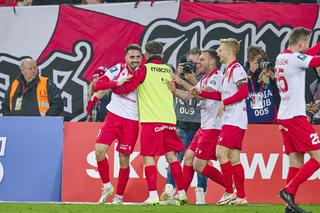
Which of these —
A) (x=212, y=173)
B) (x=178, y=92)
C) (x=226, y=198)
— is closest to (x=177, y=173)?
(x=212, y=173)

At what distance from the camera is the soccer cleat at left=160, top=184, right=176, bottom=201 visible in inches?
645

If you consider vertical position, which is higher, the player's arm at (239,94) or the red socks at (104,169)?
the player's arm at (239,94)

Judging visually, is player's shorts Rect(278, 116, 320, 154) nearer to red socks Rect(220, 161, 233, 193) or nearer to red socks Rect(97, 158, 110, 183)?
red socks Rect(220, 161, 233, 193)

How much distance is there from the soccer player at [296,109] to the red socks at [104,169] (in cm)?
307

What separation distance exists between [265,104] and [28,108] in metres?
3.92

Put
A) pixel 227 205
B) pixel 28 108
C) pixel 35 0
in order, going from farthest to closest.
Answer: pixel 35 0 < pixel 28 108 < pixel 227 205

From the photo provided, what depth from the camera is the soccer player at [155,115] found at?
15.9m

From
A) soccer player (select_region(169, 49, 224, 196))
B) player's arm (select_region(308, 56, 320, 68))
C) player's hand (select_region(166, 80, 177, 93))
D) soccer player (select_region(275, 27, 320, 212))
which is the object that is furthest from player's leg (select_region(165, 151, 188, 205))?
player's arm (select_region(308, 56, 320, 68))

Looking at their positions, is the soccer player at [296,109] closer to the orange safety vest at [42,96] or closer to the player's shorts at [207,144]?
the player's shorts at [207,144]

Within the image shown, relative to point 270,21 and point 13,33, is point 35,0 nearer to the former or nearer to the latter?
point 13,33

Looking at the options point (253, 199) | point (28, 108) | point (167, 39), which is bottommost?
point (253, 199)

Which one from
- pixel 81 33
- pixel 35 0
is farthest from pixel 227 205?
pixel 35 0

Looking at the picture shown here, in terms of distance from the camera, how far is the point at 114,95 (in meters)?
16.4

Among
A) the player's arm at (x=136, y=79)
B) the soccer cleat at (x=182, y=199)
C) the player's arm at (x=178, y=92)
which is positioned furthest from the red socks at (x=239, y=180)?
the player's arm at (x=136, y=79)
